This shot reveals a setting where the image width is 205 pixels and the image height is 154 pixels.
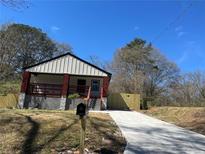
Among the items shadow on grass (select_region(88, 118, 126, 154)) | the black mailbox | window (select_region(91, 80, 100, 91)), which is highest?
window (select_region(91, 80, 100, 91))

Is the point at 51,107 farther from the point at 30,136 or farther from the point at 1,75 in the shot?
the point at 1,75

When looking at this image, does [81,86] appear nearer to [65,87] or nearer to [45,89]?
[65,87]

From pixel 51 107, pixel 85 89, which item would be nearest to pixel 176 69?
pixel 85 89

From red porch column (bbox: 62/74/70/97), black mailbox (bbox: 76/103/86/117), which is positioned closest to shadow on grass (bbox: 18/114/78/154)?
black mailbox (bbox: 76/103/86/117)

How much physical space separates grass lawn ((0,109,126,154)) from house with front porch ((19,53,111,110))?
1154 cm

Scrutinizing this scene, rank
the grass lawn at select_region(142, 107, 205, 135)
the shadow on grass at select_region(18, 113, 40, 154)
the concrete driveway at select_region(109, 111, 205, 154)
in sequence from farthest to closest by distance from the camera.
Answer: the grass lawn at select_region(142, 107, 205, 135)
the concrete driveway at select_region(109, 111, 205, 154)
the shadow on grass at select_region(18, 113, 40, 154)

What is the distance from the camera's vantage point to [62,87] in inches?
901

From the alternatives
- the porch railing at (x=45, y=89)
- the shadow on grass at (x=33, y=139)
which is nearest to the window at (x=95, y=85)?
the porch railing at (x=45, y=89)

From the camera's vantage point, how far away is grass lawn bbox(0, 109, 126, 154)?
7770 mm

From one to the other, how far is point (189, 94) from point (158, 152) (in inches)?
1131

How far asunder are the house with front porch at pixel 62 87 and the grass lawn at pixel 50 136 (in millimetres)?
11541

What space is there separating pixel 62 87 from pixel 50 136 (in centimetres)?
1445

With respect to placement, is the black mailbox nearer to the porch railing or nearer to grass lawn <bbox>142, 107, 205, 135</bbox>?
grass lawn <bbox>142, 107, 205, 135</bbox>

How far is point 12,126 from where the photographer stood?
9.59 meters
